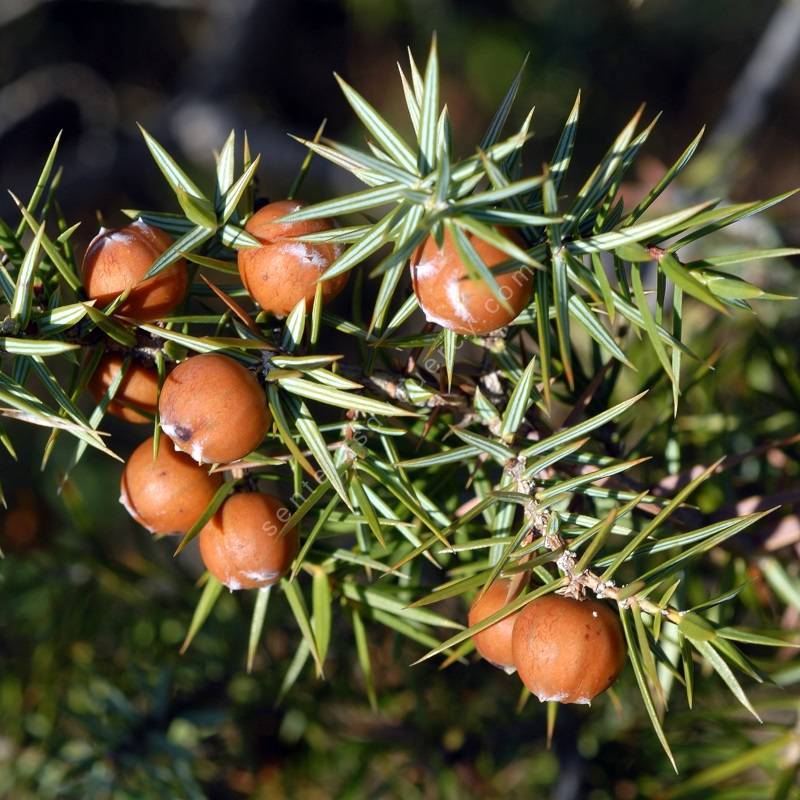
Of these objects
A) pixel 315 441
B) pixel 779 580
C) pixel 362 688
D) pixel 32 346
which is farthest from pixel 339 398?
pixel 362 688

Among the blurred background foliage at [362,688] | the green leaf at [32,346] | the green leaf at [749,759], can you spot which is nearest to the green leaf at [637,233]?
the blurred background foliage at [362,688]

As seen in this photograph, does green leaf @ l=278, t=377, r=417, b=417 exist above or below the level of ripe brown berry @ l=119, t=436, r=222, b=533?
above

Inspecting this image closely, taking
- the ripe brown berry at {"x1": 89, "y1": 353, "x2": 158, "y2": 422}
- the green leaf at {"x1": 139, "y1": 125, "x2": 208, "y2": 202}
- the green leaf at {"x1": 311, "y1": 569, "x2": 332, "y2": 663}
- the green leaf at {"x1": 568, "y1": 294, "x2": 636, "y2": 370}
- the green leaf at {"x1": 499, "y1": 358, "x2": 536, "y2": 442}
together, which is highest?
the green leaf at {"x1": 568, "y1": 294, "x2": 636, "y2": 370}

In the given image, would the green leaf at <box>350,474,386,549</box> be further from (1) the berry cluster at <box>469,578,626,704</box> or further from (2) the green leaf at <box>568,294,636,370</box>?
(2) the green leaf at <box>568,294,636,370</box>

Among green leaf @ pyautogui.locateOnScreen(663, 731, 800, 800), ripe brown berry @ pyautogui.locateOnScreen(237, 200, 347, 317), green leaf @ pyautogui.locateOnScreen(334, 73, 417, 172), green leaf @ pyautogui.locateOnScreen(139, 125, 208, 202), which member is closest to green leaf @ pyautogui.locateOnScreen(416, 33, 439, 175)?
green leaf @ pyautogui.locateOnScreen(334, 73, 417, 172)

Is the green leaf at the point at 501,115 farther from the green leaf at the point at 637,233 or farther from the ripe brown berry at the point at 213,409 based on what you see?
the ripe brown berry at the point at 213,409
